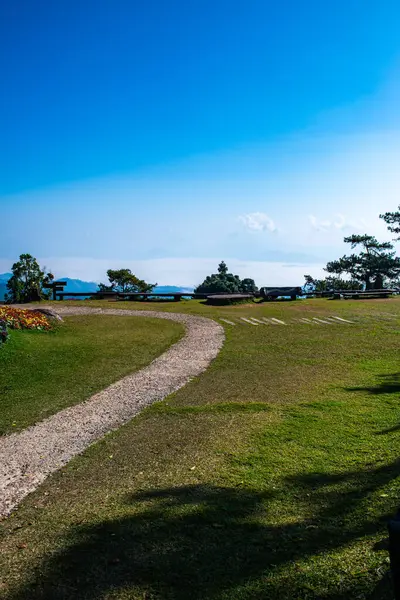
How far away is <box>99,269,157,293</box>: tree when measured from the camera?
126 ft

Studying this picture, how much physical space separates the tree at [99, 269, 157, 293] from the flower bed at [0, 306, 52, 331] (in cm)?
2121

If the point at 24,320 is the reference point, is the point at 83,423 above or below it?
below

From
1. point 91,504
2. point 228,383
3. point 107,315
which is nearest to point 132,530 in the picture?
point 91,504

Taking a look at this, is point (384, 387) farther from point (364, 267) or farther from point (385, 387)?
point (364, 267)

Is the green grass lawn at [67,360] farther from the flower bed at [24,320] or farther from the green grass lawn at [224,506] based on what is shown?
the green grass lawn at [224,506]

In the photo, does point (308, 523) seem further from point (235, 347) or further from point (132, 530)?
point (235, 347)

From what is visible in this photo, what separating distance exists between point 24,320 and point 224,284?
21.3 metres

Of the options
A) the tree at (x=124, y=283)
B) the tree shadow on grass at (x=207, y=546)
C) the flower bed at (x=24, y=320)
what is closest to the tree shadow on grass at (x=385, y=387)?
the tree shadow on grass at (x=207, y=546)

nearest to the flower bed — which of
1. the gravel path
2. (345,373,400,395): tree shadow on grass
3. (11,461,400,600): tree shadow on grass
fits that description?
the gravel path

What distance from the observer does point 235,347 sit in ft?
46.2

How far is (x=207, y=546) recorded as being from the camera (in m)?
4.05

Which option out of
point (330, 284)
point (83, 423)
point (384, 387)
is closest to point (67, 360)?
point (83, 423)

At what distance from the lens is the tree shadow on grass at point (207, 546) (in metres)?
3.52

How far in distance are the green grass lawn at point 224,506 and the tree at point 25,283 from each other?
1926 cm
